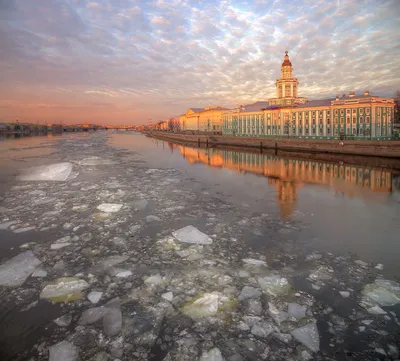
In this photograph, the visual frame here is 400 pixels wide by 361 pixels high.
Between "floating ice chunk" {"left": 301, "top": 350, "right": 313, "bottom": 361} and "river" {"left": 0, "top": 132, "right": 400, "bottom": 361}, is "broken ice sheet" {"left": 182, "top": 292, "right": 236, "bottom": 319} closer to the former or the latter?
"river" {"left": 0, "top": 132, "right": 400, "bottom": 361}

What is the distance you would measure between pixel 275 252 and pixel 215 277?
172 centimetres

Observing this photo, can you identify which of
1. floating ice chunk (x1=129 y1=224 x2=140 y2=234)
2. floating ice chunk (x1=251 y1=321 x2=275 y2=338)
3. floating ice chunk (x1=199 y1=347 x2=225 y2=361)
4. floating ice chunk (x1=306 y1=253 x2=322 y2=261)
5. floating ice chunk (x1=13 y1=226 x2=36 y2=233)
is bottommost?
floating ice chunk (x1=251 y1=321 x2=275 y2=338)

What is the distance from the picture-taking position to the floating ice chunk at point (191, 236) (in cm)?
621

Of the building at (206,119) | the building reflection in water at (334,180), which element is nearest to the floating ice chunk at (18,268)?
the building reflection in water at (334,180)

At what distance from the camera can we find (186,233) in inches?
262

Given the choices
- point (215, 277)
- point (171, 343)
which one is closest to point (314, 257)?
point (215, 277)

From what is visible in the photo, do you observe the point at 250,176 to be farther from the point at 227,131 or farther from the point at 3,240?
the point at 227,131

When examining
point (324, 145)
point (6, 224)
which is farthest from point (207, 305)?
point (324, 145)

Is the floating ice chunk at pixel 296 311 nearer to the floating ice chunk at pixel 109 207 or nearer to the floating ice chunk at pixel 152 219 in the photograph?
the floating ice chunk at pixel 152 219

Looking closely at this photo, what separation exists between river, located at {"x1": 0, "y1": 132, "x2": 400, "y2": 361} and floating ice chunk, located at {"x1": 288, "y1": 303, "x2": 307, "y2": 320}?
0.03 metres

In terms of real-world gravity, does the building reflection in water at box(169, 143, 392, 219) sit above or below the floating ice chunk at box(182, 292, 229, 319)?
above

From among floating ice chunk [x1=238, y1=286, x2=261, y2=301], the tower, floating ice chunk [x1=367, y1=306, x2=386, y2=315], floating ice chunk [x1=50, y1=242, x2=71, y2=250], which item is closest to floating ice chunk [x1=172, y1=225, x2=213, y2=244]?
floating ice chunk [x1=238, y1=286, x2=261, y2=301]

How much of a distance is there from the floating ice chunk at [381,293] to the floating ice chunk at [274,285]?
110cm

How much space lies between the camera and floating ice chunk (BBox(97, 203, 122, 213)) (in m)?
8.60
